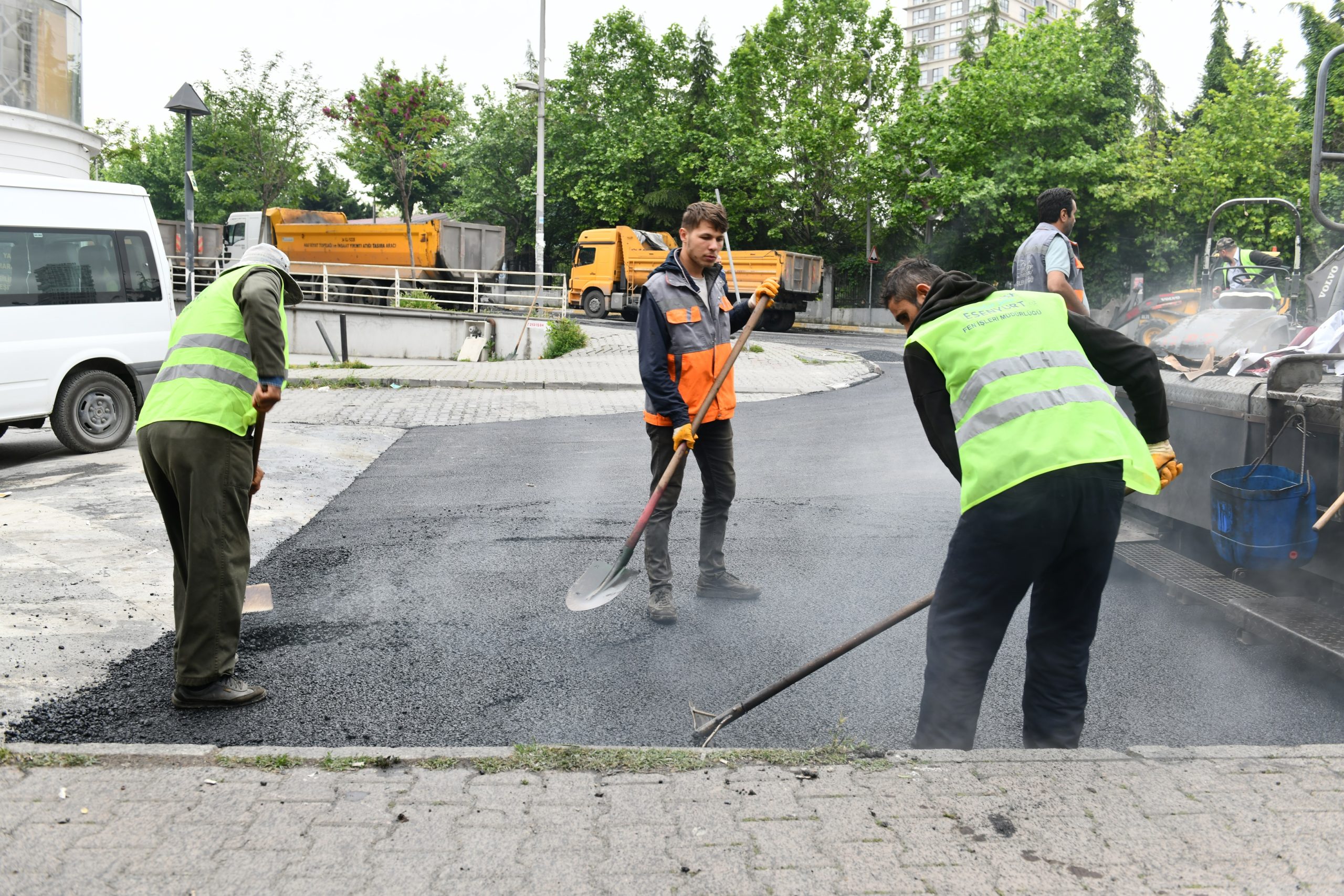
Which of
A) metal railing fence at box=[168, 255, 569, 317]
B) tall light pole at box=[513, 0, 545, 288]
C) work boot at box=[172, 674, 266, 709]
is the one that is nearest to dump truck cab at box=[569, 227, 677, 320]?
metal railing fence at box=[168, 255, 569, 317]

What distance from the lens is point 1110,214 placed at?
33844 millimetres

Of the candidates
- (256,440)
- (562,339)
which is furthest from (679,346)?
(562,339)

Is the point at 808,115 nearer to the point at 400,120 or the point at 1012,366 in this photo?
the point at 400,120

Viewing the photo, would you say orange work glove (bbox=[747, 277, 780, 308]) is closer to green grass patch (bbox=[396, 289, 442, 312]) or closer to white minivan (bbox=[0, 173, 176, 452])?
white minivan (bbox=[0, 173, 176, 452])

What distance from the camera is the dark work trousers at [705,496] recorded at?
5.01 metres

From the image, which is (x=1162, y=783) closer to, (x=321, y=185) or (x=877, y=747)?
(x=877, y=747)

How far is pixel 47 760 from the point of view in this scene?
3.07m

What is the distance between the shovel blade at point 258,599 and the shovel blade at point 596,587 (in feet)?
4.63

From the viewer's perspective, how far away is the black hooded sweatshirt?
3150 millimetres

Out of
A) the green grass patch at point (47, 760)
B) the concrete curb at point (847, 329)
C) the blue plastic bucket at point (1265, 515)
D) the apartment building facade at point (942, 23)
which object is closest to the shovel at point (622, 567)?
the green grass patch at point (47, 760)

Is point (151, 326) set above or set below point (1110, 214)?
below

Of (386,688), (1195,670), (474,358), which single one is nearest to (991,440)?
(1195,670)

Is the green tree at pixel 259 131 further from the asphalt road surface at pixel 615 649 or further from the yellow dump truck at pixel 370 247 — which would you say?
the asphalt road surface at pixel 615 649

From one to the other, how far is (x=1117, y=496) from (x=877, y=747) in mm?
995
